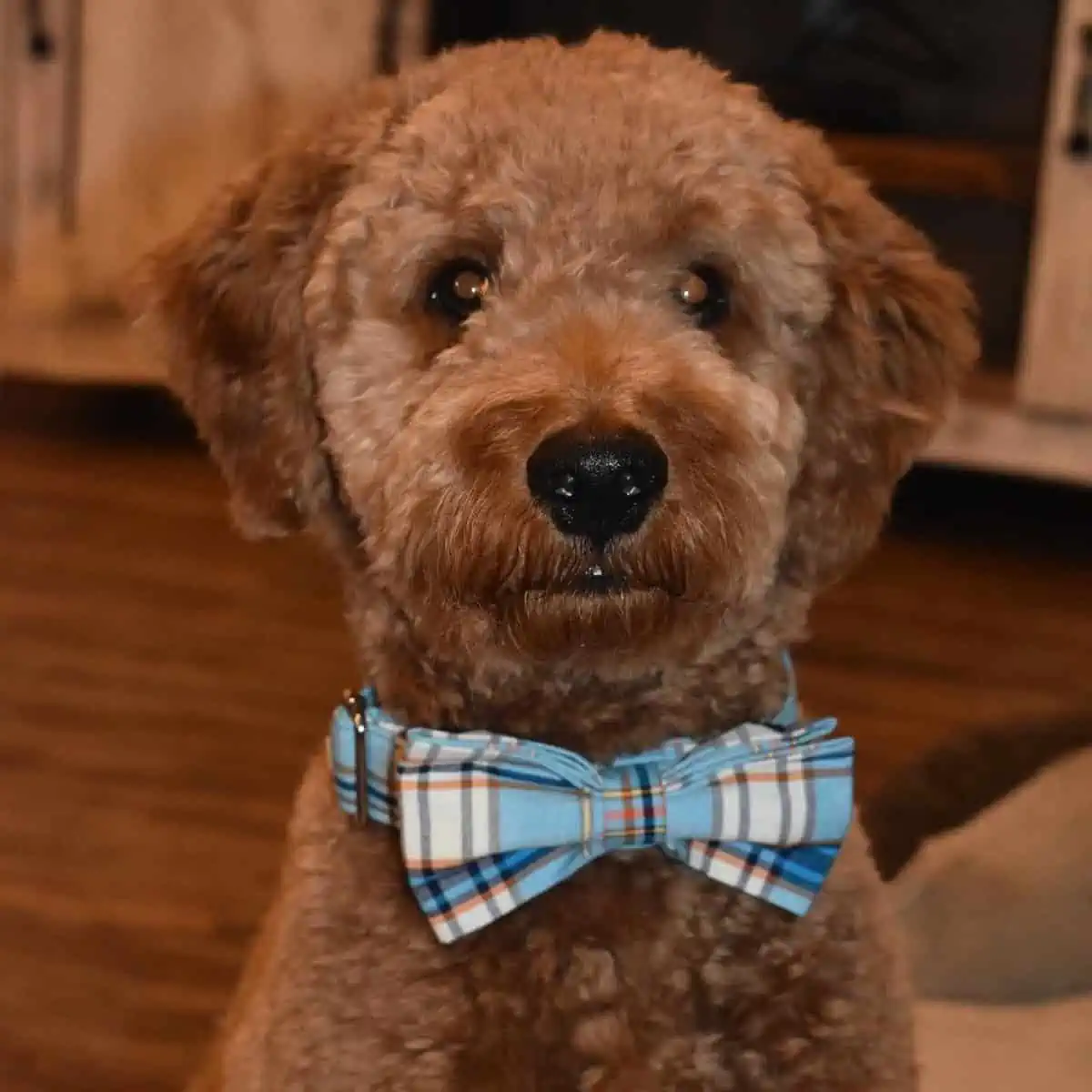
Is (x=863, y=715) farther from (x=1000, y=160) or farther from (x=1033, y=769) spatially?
(x=1000, y=160)

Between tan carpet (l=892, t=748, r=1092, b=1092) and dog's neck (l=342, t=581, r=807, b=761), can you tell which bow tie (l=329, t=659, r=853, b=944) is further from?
tan carpet (l=892, t=748, r=1092, b=1092)

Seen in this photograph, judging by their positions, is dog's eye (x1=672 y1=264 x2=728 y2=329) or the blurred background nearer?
dog's eye (x1=672 y1=264 x2=728 y2=329)

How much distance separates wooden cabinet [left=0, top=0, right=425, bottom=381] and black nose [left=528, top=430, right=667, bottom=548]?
2.02m

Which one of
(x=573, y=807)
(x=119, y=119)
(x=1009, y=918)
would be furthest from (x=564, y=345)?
(x=119, y=119)

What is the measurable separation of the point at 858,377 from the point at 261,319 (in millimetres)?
329

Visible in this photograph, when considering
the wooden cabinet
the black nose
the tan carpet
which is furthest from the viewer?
the wooden cabinet

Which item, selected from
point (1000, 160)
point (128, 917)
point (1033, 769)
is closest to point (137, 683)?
point (128, 917)

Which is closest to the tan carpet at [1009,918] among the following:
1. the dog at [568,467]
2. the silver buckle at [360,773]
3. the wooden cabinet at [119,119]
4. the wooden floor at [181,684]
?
the wooden floor at [181,684]

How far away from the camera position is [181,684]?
6.79 feet

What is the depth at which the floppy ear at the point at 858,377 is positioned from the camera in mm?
888

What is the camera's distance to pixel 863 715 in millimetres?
1980

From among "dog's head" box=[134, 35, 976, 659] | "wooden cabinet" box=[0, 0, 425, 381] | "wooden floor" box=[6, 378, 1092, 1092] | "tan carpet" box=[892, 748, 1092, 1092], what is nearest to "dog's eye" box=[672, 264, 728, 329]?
"dog's head" box=[134, 35, 976, 659]

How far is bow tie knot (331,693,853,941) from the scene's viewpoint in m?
0.80

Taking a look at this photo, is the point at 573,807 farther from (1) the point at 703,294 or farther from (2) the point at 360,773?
(1) the point at 703,294
